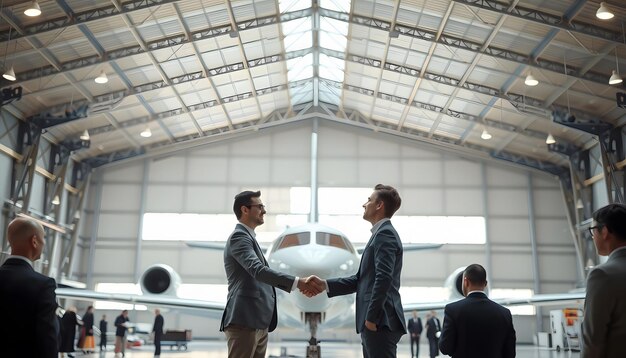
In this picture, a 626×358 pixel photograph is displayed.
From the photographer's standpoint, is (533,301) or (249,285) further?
(533,301)

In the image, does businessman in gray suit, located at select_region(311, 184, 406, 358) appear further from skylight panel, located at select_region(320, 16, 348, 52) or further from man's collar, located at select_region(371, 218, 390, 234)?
skylight panel, located at select_region(320, 16, 348, 52)

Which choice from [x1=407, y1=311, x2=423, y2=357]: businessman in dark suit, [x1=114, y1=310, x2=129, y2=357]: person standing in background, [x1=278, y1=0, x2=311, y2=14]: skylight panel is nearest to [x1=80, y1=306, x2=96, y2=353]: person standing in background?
[x1=114, y1=310, x2=129, y2=357]: person standing in background

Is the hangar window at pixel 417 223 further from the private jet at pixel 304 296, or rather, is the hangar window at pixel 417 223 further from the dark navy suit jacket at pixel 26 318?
the dark navy suit jacket at pixel 26 318

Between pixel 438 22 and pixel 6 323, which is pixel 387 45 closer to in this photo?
pixel 438 22

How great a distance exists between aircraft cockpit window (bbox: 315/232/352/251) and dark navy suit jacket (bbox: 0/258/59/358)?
9647mm

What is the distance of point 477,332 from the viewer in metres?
4.14

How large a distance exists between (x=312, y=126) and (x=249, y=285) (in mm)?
30321

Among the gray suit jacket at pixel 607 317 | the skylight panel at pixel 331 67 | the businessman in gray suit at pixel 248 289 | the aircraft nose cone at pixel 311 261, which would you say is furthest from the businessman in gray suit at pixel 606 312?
the skylight panel at pixel 331 67

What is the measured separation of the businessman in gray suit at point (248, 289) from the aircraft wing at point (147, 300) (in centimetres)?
1049

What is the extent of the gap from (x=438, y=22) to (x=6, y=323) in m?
20.9

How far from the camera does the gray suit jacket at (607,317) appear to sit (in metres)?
2.88

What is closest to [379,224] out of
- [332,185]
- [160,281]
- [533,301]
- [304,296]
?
[304,296]

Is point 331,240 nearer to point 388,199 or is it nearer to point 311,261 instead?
point 311,261

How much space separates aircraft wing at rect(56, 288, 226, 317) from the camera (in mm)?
14938
